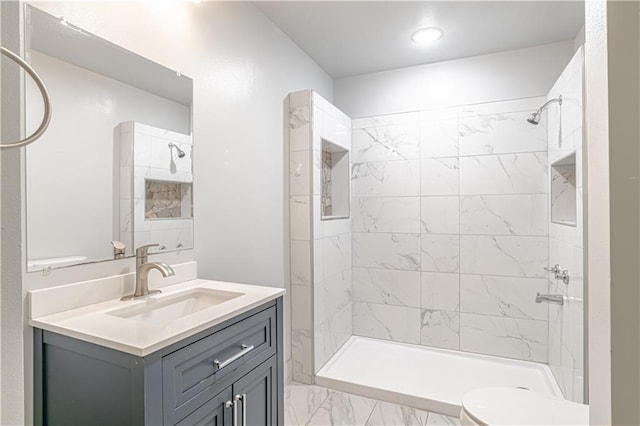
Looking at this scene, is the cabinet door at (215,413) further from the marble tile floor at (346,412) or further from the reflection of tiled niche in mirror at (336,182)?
the reflection of tiled niche in mirror at (336,182)

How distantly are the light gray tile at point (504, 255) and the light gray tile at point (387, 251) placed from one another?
1.32ft

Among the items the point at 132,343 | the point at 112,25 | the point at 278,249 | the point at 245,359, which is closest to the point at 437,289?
the point at 278,249

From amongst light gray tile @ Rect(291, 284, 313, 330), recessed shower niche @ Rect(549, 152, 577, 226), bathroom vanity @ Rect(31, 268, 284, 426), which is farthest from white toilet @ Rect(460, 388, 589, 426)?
recessed shower niche @ Rect(549, 152, 577, 226)

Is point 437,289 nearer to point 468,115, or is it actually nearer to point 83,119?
point 468,115

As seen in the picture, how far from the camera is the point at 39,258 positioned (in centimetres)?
108

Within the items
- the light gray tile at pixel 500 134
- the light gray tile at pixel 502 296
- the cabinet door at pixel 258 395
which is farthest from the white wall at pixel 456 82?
the cabinet door at pixel 258 395

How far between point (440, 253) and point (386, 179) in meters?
0.81

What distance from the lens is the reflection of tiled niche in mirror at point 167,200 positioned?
146 cm

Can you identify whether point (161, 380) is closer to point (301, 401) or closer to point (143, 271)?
point (143, 271)

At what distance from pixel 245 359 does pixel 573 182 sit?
7.95 feet

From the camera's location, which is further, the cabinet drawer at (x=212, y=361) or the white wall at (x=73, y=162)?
the white wall at (x=73, y=162)

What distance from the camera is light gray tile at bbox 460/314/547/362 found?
266cm

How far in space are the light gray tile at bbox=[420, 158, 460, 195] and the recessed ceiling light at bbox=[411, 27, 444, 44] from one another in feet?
3.08

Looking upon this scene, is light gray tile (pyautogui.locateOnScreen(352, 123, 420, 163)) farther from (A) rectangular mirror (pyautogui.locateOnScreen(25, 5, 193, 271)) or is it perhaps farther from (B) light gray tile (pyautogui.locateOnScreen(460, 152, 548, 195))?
(A) rectangular mirror (pyautogui.locateOnScreen(25, 5, 193, 271))
